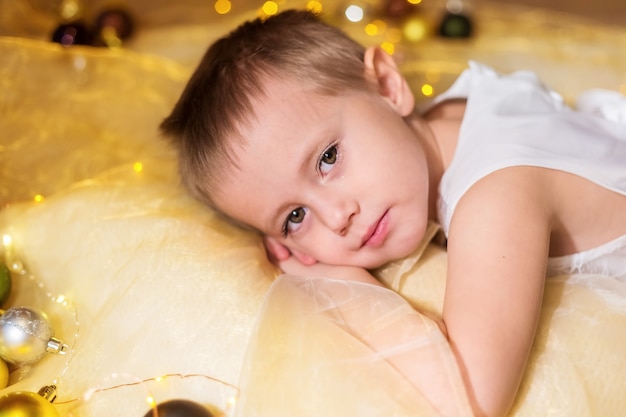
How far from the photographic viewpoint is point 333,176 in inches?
39.6

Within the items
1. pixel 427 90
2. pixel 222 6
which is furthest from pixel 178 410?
pixel 222 6

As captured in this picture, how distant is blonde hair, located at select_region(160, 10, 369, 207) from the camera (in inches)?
41.0

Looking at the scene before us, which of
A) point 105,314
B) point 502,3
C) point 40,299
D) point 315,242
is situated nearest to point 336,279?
point 315,242

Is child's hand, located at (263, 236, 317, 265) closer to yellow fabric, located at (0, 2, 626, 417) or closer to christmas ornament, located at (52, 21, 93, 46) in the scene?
yellow fabric, located at (0, 2, 626, 417)

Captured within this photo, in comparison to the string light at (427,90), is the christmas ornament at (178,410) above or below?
above

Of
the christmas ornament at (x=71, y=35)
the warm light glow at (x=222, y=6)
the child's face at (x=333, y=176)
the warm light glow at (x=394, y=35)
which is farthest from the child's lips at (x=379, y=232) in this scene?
the warm light glow at (x=222, y=6)

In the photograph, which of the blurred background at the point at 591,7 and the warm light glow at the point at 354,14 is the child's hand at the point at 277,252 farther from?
the blurred background at the point at 591,7

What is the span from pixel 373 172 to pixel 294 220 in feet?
0.50

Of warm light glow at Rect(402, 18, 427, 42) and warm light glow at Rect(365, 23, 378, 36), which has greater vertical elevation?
warm light glow at Rect(365, 23, 378, 36)

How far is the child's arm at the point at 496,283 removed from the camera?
83cm

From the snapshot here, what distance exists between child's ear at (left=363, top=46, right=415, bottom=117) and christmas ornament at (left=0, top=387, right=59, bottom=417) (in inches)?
26.8

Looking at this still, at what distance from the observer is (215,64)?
1107 mm

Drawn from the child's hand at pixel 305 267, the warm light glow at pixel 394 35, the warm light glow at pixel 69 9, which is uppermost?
the warm light glow at pixel 69 9

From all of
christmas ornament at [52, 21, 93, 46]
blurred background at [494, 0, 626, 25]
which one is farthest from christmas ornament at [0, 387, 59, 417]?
blurred background at [494, 0, 626, 25]
